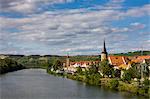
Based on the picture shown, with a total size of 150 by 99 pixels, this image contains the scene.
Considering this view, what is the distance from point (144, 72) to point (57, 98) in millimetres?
13522

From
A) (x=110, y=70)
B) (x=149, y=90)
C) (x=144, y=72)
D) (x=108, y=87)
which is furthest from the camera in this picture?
(x=110, y=70)

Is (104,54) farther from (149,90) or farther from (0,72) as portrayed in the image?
(149,90)

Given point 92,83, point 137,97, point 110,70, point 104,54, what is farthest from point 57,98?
point 104,54

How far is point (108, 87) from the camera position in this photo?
30094mm

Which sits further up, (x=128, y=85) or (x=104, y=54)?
(x=104, y=54)

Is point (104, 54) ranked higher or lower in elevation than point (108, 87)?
higher

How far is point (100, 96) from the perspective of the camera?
24.6 meters

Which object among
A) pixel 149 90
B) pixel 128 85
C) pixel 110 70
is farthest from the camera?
pixel 110 70

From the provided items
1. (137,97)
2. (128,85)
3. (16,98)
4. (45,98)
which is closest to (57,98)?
(45,98)

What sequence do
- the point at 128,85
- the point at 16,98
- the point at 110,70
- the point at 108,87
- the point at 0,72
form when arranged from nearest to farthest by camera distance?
the point at 16,98 → the point at 128,85 → the point at 108,87 → the point at 110,70 → the point at 0,72

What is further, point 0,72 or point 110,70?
point 0,72

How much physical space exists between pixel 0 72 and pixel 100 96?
1312 inches

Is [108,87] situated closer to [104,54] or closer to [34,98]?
[34,98]

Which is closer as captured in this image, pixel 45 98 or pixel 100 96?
pixel 45 98
